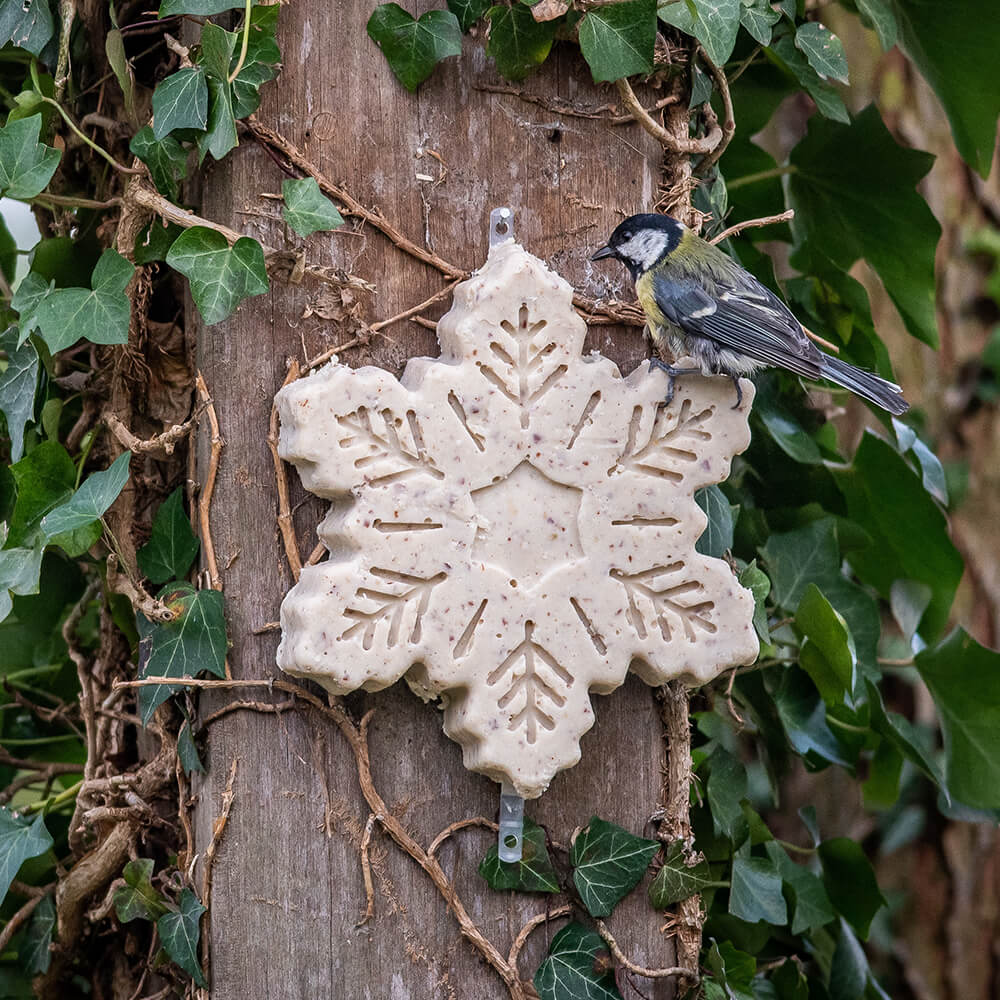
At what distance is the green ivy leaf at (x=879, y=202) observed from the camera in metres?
1.66

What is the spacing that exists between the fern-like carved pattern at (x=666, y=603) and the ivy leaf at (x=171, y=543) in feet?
1.54

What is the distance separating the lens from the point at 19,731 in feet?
5.83

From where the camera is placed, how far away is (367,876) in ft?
4.09

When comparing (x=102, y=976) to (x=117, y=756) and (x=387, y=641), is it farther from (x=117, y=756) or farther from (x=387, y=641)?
(x=387, y=641)

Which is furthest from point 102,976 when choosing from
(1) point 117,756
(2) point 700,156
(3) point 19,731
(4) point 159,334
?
(2) point 700,156

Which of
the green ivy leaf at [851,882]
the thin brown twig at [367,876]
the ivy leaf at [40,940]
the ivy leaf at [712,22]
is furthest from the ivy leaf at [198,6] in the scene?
the green ivy leaf at [851,882]

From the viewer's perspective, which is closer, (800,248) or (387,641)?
(387,641)

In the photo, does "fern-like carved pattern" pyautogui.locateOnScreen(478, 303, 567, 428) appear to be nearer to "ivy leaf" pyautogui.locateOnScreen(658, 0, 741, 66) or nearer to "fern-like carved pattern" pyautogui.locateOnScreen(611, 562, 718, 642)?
"fern-like carved pattern" pyautogui.locateOnScreen(611, 562, 718, 642)

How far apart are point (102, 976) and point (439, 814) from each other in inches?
23.7

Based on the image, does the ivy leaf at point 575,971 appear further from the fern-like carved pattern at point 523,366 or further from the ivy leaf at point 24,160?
the ivy leaf at point 24,160

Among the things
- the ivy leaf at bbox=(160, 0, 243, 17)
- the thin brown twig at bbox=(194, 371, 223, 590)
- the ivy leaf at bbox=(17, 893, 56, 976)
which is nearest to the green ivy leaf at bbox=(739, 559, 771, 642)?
the thin brown twig at bbox=(194, 371, 223, 590)

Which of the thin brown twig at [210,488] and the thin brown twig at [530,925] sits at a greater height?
the thin brown twig at [210,488]

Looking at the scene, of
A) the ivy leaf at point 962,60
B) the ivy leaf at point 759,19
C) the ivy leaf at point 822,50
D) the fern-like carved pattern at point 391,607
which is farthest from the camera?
the ivy leaf at point 962,60

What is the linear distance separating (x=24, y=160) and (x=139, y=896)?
0.82m
